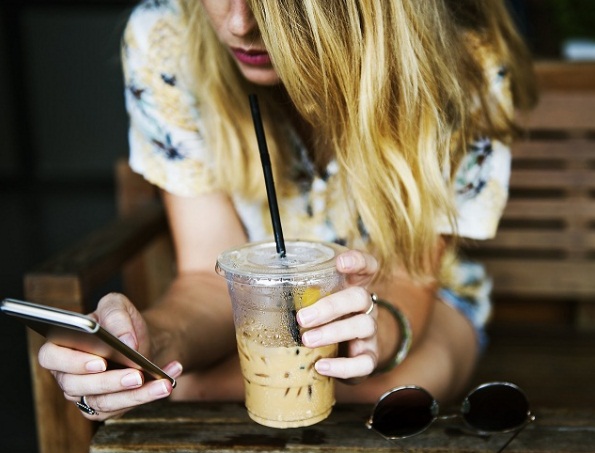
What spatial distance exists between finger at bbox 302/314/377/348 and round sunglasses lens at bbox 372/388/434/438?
12 centimetres

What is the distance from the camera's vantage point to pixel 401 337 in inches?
53.2

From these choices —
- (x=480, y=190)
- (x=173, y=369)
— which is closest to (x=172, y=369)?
(x=173, y=369)

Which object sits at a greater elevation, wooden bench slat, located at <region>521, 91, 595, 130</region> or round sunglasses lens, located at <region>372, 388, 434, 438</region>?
wooden bench slat, located at <region>521, 91, 595, 130</region>

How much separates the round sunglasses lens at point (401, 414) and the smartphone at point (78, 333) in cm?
31

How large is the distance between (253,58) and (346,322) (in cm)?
50

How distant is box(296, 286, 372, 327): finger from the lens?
94cm

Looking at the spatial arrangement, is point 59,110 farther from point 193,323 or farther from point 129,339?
point 129,339

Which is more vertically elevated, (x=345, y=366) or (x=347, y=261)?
(x=347, y=261)

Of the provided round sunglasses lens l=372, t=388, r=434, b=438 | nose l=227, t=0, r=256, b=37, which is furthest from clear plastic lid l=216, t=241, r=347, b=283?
nose l=227, t=0, r=256, b=37

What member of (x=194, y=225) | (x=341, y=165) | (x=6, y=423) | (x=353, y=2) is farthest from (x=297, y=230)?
(x=6, y=423)

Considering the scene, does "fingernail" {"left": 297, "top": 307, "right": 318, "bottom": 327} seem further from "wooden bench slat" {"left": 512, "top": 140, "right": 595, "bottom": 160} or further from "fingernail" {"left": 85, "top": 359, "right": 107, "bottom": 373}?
"wooden bench slat" {"left": 512, "top": 140, "right": 595, "bottom": 160}

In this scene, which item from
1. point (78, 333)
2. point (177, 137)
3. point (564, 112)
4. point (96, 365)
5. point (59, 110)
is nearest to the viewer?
point (78, 333)

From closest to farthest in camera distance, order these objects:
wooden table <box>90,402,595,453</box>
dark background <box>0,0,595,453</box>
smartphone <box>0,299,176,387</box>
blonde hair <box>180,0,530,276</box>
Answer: smartphone <box>0,299,176,387</box> → wooden table <box>90,402,595,453</box> → blonde hair <box>180,0,530,276</box> → dark background <box>0,0,595,453</box>

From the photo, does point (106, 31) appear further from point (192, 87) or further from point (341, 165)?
point (341, 165)
